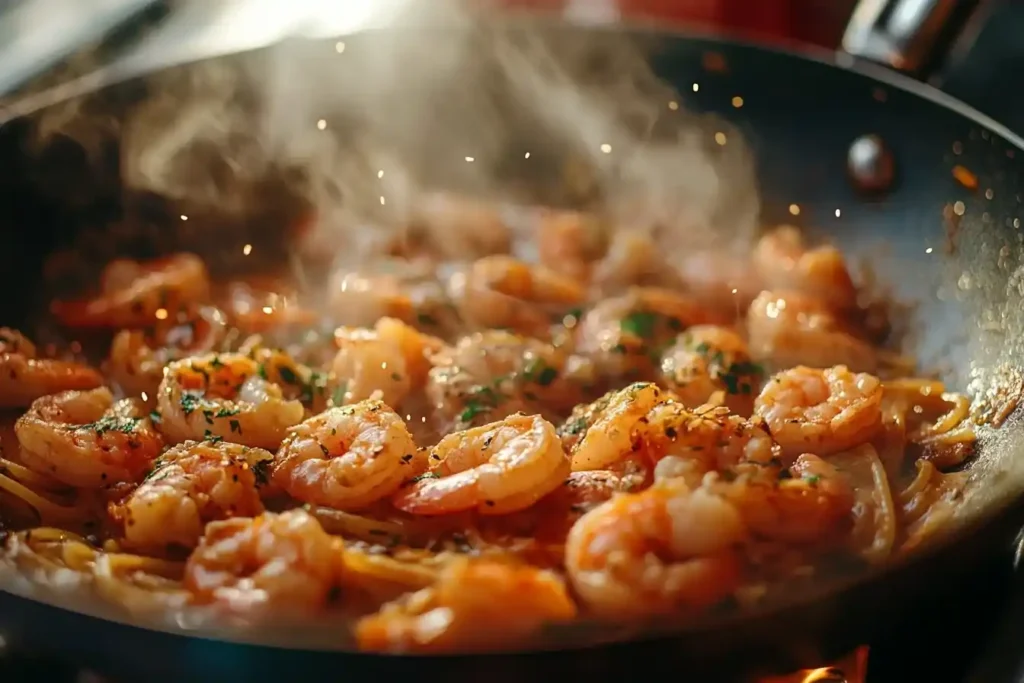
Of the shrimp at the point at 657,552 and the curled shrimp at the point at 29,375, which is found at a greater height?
the curled shrimp at the point at 29,375

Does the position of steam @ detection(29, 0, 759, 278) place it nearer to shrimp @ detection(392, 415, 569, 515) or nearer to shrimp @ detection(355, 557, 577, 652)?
shrimp @ detection(392, 415, 569, 515)

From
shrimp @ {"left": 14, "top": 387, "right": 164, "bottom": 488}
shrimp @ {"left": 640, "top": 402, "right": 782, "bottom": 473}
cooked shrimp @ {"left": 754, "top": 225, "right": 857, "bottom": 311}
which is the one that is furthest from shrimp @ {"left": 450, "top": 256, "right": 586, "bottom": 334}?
shrimp @ {"left": 14, "top": 387, "right": 164, "bottom": 488}

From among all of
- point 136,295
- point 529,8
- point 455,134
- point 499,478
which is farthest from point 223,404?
point 529,8

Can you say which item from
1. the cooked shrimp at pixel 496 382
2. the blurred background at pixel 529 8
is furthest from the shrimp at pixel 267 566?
the blurred background at pixel 529 8

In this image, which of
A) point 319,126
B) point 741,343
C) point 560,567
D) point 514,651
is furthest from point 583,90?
point 514,651

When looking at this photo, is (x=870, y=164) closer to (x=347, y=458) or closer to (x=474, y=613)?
(x=347, y=458)

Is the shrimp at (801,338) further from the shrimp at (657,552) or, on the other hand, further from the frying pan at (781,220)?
the shrimp at (657,552)
